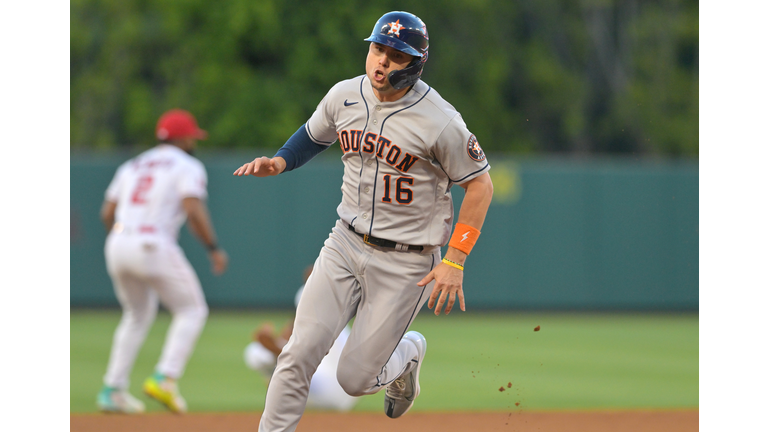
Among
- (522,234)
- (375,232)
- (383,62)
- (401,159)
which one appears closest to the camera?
(383,62)

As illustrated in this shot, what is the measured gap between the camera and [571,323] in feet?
47.2

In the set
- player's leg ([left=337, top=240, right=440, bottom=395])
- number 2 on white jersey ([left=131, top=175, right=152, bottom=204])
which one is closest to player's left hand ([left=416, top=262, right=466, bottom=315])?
player's leg ([left=337, top=240, right=440, bottom=395])

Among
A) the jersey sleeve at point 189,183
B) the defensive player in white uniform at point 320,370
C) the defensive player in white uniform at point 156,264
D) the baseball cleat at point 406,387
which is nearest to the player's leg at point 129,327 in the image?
the defensive player in white uniform at point 156,264

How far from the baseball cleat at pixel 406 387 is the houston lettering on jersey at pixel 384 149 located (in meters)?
1.24

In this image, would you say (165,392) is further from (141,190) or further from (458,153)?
(458,153)

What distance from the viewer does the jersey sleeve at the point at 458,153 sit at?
454cm

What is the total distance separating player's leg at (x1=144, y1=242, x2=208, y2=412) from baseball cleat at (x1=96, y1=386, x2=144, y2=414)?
164 mm

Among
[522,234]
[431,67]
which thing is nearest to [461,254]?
[522,234]

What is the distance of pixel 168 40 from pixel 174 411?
21.1 m

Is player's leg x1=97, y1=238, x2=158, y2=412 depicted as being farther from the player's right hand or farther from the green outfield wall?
the green outfield wall

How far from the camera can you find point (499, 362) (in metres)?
10.2

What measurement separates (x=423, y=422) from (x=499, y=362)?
3715 mm

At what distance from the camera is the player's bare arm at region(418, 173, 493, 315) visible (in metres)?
4.51

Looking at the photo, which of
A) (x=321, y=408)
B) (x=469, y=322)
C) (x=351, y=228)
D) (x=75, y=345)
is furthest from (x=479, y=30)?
(x=351, y=228)
